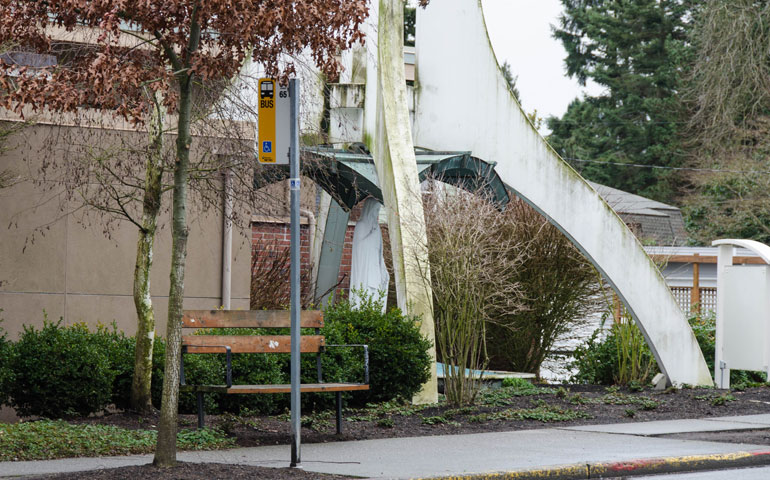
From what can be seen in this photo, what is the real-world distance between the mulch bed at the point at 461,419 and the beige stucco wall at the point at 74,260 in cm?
268

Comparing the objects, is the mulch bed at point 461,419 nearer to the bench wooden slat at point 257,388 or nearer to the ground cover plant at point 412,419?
the ground cover plant at point 412,419

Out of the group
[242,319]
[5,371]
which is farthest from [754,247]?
[5,371]

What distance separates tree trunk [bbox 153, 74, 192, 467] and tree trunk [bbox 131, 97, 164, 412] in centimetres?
282

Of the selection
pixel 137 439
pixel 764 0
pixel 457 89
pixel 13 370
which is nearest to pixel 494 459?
pixel 137 439

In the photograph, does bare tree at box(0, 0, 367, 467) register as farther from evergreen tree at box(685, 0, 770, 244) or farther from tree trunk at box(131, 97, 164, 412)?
evergreen tree at box(685, 0, 770, 244)

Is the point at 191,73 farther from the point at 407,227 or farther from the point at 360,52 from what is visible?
the point at 360,52

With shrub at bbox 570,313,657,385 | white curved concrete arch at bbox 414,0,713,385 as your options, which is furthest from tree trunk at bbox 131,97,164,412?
shrub at bbox 570,313,657,385

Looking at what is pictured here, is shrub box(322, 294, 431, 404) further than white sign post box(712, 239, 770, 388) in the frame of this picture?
No

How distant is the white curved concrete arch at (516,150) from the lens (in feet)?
48.3

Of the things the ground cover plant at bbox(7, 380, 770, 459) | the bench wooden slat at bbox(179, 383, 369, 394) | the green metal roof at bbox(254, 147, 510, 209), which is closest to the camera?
the ground cover plant at bbox(7, 380, 770, 459)

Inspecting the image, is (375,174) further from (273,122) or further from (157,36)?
(157,36)

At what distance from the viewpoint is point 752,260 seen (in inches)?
1047

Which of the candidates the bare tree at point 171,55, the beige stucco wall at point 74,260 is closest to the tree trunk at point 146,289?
the beige stucco wall at point 74,260

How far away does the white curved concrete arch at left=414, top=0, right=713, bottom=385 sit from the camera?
48.3ft
